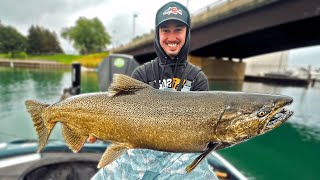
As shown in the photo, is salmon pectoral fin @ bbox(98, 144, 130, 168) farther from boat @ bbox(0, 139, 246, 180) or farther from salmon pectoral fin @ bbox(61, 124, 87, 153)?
A: boat @ bbox(0, 139, 246, 180)

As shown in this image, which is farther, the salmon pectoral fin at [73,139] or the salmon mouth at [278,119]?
the salmon pectoral fin at [73,139]

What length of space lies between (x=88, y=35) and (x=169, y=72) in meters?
114

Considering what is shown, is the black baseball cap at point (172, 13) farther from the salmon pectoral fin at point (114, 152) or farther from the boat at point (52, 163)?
the boat at point (52, 163)

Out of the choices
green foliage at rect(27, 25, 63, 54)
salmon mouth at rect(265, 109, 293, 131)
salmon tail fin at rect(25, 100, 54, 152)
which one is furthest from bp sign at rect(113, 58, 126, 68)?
green foliage at rect(27, 25, 63, 54)

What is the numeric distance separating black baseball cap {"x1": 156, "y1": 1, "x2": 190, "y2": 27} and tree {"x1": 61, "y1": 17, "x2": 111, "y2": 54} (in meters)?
112

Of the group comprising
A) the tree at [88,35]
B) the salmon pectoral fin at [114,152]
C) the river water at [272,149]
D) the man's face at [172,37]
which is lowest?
the river water at [272,149]

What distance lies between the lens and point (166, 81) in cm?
327

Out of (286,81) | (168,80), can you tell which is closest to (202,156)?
(168,80)

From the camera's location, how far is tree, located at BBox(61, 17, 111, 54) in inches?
4316

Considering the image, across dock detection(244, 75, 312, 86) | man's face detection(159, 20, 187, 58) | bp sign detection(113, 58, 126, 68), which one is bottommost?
dock detection(244, 75, 312, 86)

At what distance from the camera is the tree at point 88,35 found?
360 ft

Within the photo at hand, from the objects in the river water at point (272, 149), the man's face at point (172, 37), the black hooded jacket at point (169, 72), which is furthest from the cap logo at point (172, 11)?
the river water at point (272, 149)

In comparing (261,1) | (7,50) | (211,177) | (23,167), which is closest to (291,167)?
(211,177)

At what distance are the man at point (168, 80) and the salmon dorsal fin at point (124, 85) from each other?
621 mm
